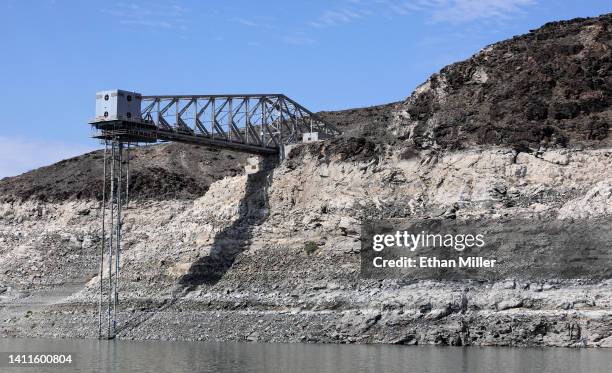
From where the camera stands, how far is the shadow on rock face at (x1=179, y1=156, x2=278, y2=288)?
87875 mm

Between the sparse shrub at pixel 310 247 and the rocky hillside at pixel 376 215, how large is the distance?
0.12m

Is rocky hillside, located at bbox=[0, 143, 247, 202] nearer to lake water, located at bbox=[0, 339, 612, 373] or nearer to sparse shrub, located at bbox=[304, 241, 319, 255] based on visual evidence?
sparse shrub, located at bbox=[304, 241, 319, 255]

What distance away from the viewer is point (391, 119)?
92.4 m

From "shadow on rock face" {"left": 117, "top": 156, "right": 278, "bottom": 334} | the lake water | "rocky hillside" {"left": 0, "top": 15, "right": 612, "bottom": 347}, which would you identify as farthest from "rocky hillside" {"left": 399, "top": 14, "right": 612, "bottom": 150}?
the lake water

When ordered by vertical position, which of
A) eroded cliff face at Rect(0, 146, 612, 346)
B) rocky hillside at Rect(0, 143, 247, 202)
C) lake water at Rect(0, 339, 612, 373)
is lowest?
lake water at Rect(0, 339, 612, 373)

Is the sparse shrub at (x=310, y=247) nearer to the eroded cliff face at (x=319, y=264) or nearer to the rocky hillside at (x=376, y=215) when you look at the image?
the rocky hillside at (x=376, y=215)

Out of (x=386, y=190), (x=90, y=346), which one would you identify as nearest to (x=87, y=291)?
(x=90, y=346)

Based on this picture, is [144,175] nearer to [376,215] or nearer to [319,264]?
[319,264]

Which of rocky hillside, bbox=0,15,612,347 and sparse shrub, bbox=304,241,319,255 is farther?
sparse shrub, bbox=304,241,319,255

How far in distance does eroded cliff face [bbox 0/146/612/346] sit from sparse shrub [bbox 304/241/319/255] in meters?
0.43

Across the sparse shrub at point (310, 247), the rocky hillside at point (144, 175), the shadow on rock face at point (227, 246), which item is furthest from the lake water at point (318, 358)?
the rocky hillside at point (144, 175)

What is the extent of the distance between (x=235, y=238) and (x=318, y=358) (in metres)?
30.8

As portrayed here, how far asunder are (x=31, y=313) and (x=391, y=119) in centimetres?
3209

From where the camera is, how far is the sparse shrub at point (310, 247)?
83.8 metres
